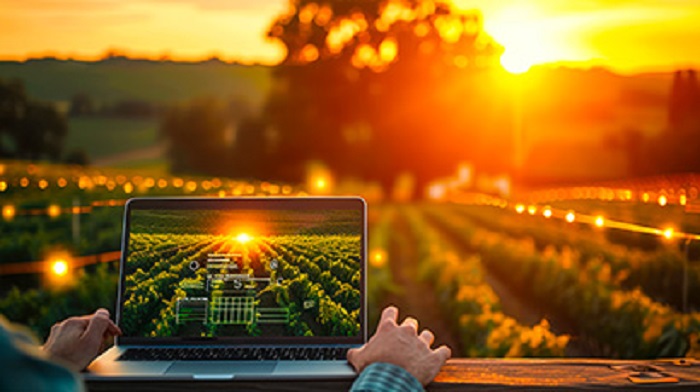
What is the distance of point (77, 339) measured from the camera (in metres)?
2.20

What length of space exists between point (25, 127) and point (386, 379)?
2836cm

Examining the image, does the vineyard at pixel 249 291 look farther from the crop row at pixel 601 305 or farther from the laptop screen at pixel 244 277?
the crop row at pixel 601 305

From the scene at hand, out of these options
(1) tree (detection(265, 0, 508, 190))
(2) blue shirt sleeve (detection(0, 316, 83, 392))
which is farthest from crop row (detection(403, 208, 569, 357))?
(1) tree (detection(265, 0, 508, 190))

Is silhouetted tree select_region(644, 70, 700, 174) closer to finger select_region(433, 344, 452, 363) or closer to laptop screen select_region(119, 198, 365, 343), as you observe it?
laptop screen select_region(119, 198, 365, 343)

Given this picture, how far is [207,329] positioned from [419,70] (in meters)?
41.1

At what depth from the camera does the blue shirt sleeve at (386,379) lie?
180cm

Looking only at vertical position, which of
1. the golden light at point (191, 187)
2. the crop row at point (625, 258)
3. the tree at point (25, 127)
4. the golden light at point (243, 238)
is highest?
the tree at point (25, 127)

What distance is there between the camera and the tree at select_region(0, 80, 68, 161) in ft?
89.0

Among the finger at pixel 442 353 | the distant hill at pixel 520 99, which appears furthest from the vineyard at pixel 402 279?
the distant hill at pixel 520 99

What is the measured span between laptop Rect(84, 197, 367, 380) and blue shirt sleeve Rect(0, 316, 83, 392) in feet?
5.34

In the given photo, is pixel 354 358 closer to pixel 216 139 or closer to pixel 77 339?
pixel 77 339

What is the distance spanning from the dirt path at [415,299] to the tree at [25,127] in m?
12.8

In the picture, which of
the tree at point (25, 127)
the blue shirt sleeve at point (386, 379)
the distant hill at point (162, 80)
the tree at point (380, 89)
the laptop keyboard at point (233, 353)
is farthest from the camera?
the distant hill at point (162, 80)

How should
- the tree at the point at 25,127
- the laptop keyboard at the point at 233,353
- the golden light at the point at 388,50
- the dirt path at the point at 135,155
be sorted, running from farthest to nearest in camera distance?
the dirt path at the point at 135,155, the golden light at the point at 388,50, the tree at the point at 25,127, the laptop keyboard at the point at 233,353
